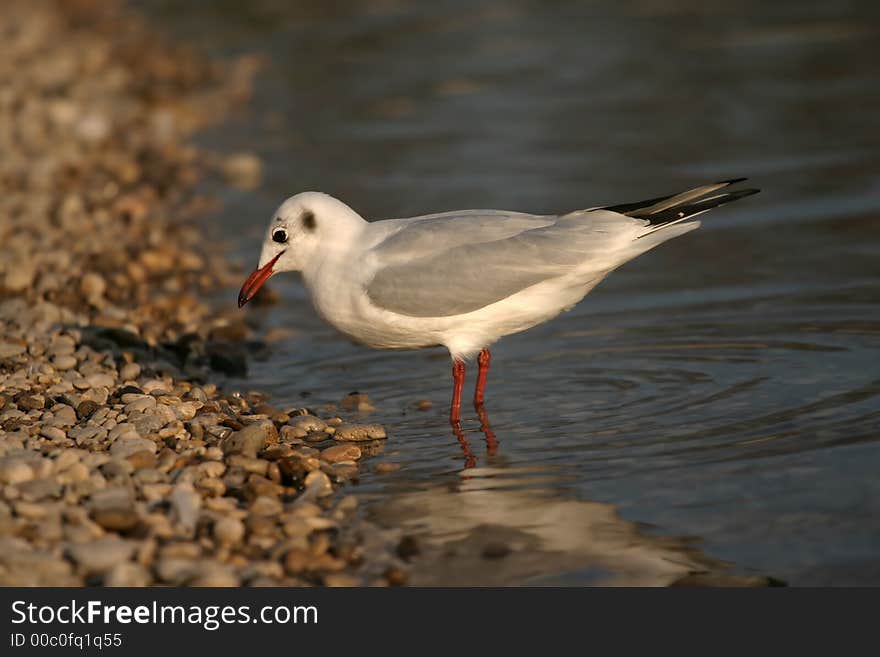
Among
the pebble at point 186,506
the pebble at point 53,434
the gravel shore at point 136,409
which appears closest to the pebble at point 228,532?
the gravel shore at point 136,409

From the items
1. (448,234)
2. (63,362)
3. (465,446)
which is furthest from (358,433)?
(63,362)

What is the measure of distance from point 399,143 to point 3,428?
28.9ft

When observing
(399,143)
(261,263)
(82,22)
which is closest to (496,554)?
(261,263)

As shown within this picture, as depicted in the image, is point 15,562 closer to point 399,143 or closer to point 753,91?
point 399,143

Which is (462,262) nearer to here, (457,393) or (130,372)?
(457,393)

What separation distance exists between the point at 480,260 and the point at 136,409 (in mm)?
2036

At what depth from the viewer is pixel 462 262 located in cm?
752

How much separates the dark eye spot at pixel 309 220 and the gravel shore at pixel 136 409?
3.53 ft

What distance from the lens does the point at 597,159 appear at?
14.1m

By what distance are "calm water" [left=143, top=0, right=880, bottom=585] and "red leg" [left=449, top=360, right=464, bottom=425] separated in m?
0.09

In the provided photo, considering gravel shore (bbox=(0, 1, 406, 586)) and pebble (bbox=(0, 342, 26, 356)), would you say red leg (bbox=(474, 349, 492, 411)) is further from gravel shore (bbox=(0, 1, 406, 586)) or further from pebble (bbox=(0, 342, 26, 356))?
pebble (bbox=(0, 342, 26, 356))

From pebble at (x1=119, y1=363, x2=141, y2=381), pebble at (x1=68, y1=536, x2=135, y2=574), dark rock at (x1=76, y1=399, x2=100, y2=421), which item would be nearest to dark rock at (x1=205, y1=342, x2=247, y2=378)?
pebble at (x1=119, y1=363, x2=141, y2=381)

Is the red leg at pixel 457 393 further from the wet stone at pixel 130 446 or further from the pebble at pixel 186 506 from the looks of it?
the pebble at pixel 186 506

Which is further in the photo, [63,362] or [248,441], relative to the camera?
[63,362]
